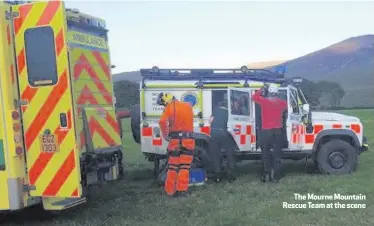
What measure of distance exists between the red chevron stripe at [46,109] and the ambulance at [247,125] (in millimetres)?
4390

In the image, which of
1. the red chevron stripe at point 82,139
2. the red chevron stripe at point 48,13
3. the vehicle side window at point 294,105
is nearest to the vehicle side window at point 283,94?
the vehicle side window at point 294,105

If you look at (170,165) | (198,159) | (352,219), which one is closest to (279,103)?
(198,159)

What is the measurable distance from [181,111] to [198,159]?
160cm

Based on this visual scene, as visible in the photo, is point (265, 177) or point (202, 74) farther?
point (202, 74)

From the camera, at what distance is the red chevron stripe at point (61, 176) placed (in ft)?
18.3

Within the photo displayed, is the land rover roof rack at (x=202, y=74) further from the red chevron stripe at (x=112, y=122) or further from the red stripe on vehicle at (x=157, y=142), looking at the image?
the red chevron stripe at (x=112, y=122)

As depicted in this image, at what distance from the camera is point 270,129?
9180mm

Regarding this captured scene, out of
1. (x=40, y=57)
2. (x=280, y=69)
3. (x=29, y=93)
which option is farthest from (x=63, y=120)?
(x=280, y=69)

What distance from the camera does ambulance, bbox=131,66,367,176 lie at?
32.0 feet

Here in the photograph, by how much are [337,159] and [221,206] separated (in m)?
3.57

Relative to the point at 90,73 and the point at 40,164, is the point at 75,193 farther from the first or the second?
the point at 90,73

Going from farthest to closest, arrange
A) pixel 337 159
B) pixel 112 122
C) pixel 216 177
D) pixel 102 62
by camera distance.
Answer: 1. pixel 337 159
2. pixel 216 177
3. pixel 102 62
4. pixel 112 122

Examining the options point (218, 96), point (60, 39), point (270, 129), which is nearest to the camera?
point (60, 39)

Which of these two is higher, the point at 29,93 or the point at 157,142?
the point at 29,93
